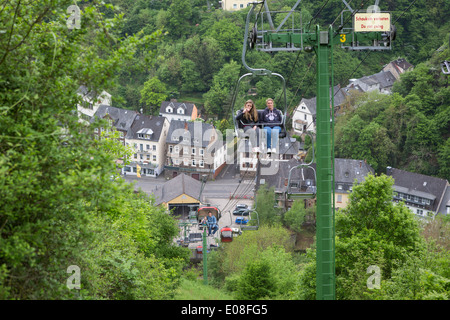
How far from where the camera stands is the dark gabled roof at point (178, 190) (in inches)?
1879

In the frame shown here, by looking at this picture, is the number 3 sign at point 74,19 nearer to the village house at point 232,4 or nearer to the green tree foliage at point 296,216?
the green tree foliage at point 296,216

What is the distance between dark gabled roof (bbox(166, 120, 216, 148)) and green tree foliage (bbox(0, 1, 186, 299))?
50.2 metres

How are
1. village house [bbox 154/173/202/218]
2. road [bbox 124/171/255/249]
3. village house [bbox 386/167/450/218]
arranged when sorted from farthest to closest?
road [bbox 124/171/255/249]
village house [bbox 154/173/202/218]
village house [bbox 386/167/450/218]

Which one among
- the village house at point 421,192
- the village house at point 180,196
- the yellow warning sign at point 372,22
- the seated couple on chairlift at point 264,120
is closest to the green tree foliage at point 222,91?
the village house at point 180,196

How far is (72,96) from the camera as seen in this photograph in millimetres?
7949

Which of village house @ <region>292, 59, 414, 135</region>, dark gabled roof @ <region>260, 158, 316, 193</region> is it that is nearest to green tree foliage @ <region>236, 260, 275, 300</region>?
dark gabled roof @ <region>260, 158, 316, 193</region>

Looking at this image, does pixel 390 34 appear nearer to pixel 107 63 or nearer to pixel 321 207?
pixel 321 207

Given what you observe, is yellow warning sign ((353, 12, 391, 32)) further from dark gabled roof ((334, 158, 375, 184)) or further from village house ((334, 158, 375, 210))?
dark gabled roof ((334, 158, 375, 184))

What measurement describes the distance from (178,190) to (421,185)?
21.6 metres

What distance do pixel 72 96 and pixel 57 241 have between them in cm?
212

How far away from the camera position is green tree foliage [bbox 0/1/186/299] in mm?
6801

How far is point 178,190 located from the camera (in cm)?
4822

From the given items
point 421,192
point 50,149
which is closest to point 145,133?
point 421,192
